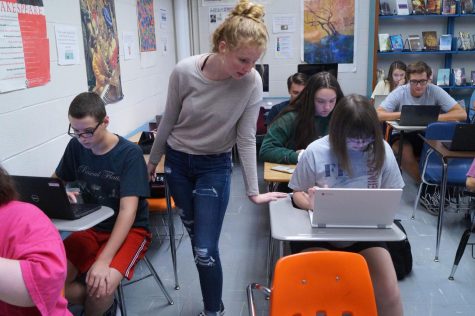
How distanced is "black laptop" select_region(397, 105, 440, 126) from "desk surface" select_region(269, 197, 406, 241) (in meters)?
2.27

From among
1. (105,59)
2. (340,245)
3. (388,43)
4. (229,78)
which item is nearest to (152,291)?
(340,245)

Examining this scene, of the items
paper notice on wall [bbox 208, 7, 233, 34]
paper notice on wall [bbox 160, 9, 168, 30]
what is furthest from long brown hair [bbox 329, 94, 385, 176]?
paper notice on wall [bbox 208, 7, 233, 34]

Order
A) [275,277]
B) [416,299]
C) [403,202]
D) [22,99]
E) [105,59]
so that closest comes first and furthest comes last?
1. [275,277]
2. [22,99]
3. [416,299]
4. [105,59]
5. [403,202]

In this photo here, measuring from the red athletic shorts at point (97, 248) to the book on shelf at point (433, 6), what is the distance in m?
4.98

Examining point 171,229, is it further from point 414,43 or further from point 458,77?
point 458,77

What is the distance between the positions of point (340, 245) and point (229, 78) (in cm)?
80

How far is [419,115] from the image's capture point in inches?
142

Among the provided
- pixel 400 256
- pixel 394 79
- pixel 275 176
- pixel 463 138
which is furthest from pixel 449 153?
pixel 394 79

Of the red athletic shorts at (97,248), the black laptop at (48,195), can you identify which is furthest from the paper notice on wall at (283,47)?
the black laptop at (48,195)

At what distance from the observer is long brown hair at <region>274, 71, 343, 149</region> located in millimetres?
2504

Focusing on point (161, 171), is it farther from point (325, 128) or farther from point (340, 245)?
point (340, 245)

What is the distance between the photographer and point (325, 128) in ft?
8.57

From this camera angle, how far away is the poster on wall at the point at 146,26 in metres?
3.90

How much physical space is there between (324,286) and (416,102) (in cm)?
310
